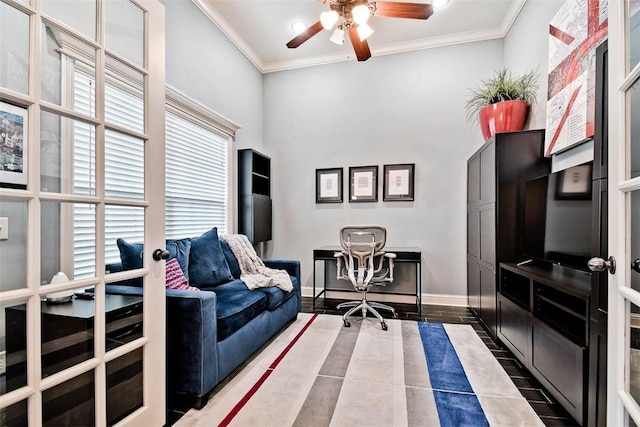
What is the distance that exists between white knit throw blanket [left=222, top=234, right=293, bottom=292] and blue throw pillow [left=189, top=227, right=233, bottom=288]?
18 cm

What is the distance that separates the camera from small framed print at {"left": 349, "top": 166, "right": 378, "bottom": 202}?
13.2 ft

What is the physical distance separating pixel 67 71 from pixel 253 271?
216 cm

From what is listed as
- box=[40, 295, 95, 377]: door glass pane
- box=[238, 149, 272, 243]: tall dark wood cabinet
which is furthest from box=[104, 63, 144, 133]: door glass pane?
box=[238, 149, 272, 243]: tall dark wood cabinet

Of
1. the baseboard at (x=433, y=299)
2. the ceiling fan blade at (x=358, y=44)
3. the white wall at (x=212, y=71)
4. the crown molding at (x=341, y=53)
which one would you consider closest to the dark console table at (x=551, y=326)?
the baseboard at (x=433, y=299)

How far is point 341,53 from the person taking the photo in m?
4.09

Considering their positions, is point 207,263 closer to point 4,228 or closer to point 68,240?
point 68,240

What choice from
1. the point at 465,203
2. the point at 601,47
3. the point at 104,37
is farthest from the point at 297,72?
the point at 601,47

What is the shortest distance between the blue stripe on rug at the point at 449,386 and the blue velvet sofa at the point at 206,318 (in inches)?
50.3

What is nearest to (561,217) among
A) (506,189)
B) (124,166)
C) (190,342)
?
(506,189)

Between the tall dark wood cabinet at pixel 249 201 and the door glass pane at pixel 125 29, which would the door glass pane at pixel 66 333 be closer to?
the door glass pane at pixel 125 29

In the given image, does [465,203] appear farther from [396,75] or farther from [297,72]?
[297,72]

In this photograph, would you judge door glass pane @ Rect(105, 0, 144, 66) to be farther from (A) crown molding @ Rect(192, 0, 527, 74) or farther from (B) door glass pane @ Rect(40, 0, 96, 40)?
(A) crown molding @ Rect(192, 0, 527, 74)

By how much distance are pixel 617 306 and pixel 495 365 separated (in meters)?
1.41

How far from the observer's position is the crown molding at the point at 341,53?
10.6ft
